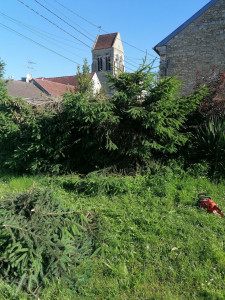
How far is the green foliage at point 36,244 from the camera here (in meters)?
2.29

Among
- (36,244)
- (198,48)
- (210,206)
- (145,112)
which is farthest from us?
(198,48)

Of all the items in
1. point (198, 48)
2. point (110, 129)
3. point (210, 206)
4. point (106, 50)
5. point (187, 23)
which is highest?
point (106, 50)

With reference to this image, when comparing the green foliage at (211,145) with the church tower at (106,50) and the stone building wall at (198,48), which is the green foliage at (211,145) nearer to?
the stone building wall at (198,48)

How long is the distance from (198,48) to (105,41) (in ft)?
160

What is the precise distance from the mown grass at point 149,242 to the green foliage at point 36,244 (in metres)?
0.12

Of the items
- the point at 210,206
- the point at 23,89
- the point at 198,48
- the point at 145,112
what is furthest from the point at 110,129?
the point at 23,89

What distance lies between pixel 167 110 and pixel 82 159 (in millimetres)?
2414

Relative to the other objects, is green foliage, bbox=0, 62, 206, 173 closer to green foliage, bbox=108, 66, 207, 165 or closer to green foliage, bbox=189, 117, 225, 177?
green foliage, bbox=108, 66, 207, 165

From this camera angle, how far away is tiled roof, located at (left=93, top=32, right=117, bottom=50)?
55344 millimetres

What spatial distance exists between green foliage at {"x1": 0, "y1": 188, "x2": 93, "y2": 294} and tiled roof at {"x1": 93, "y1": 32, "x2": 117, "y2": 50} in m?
57.4

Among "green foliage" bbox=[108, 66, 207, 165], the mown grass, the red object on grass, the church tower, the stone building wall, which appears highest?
the church tower

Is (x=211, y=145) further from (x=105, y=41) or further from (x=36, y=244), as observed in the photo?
(x=105, y=41)

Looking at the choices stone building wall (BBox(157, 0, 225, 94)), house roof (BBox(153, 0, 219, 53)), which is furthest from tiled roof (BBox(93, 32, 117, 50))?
stone building wall (BBox(157, 0, 225, 94))

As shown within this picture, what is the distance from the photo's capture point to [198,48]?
496 inches
